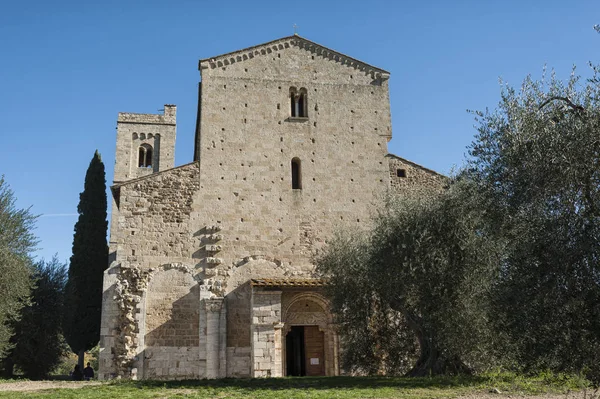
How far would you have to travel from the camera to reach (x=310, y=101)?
21891 millimetres

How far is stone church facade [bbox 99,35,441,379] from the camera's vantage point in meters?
18.0

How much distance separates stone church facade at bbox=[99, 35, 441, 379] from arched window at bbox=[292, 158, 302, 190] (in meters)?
0.11

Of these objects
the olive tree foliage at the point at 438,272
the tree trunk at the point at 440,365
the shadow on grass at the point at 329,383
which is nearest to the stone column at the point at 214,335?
the shadow on grass at the point at 329,383

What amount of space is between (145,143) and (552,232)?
1075 inches

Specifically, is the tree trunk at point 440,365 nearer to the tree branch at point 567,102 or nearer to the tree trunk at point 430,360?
the tree trunk at point 430,360

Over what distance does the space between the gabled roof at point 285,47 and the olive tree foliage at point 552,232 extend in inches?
499

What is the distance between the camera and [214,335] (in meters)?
18.1

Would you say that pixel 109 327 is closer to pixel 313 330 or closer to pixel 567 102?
pixel 313 330

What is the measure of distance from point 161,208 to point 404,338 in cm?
907

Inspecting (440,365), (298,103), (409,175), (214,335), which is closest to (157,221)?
(214,335)

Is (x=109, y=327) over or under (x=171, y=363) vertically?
over

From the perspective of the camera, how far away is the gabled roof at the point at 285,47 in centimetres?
2152

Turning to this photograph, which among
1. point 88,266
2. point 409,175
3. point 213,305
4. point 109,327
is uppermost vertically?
point 409,175

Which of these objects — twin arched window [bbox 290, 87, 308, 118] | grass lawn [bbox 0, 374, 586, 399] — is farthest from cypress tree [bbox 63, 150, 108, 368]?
grass lawn [bbox 0, 374, 586, 399]
